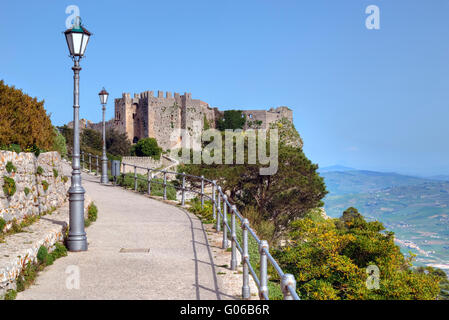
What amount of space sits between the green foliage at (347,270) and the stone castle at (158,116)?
52.7 metres

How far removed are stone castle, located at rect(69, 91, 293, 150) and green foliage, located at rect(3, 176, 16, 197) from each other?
196 ft

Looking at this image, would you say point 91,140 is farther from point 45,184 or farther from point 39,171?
point 39,171

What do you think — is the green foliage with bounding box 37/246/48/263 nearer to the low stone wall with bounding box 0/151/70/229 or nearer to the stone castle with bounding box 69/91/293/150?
the low stone wall with bounding box 0/151/70/229

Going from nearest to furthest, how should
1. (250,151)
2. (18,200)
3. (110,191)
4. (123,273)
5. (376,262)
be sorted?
(123,273) < (18,200) < (376,262) < (110,191) < (250,151)

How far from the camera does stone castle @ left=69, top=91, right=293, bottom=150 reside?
67.6 metres

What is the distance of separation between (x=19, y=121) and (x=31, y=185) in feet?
4.86

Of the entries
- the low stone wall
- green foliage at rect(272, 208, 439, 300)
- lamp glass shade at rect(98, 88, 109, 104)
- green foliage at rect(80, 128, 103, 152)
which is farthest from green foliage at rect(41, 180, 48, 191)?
green foliage at rect(80, 128, 103, 152)

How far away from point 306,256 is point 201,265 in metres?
7.48

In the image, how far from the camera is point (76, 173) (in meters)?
8.95

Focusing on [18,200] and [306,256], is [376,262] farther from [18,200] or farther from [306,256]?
[18,200]
